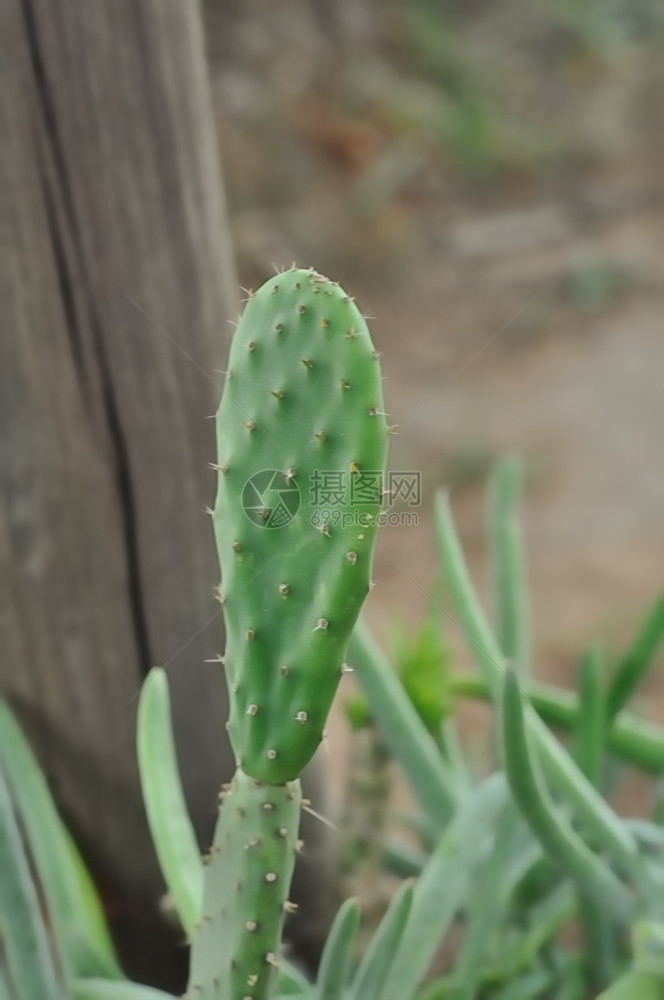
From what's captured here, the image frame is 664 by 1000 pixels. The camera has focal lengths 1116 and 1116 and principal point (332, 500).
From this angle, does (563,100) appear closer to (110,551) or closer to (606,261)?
(606,261)

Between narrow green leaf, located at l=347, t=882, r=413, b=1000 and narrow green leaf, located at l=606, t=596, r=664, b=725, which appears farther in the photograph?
narrow green leaf, located at l=606, t=596, r=664, b=725

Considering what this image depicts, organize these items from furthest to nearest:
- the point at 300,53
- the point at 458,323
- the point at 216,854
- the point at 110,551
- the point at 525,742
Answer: the point at 300,53 < the point at 458,323 < the point at 110,551 < the point at 525,742 < the point at 216,854

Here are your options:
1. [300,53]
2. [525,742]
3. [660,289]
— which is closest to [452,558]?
[525,742]

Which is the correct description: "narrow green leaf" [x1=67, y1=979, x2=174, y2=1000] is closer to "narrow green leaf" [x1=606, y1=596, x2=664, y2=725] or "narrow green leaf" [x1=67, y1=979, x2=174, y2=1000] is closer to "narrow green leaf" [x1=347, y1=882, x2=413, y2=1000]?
"narrow green leaf" [x1=347, y1=882, x2=413, y2=1000]

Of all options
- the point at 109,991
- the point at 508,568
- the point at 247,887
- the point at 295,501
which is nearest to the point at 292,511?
the point at 295,501

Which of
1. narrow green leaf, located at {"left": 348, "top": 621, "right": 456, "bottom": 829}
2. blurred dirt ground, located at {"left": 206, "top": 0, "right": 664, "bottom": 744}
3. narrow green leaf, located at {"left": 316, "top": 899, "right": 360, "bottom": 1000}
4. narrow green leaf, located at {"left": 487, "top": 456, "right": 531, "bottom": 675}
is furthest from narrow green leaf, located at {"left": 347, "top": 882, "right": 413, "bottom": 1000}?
blurred dirt ground, located at {"left": 206, "top": 0, "right": 664, "bottom": 744}

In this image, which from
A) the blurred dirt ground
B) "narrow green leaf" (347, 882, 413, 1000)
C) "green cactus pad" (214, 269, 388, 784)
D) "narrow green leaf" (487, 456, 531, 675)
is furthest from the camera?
the blurred dirt ground
